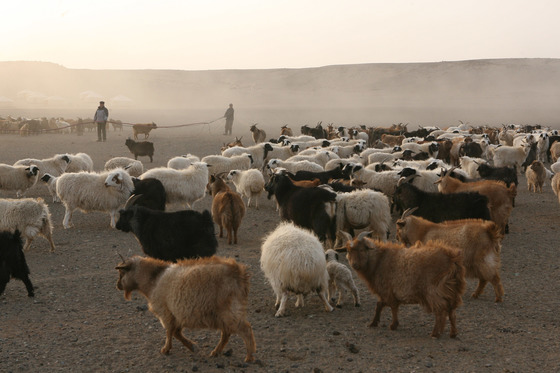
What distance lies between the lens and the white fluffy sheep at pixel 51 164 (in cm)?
1375

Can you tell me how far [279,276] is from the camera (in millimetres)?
6098

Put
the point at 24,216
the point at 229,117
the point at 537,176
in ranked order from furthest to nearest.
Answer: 1. the point at 229,117
2. the point at 537,176
3. the point at 24,216

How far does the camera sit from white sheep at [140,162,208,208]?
11.2m

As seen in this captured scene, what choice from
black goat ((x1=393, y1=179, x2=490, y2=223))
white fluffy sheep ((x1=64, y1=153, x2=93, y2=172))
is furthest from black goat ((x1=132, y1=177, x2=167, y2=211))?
white fluffy sheep ((x1=64, y1=153, x2=93, y2=172))

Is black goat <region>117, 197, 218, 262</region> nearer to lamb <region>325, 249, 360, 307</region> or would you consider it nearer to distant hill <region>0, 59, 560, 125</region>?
lamb <region>325, 249, 360, 307</region>

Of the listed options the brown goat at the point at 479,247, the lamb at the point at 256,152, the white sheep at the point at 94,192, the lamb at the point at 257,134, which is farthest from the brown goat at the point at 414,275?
the lamb at the point at 257,134

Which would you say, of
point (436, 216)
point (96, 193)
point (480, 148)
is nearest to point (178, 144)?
point (480, 148)

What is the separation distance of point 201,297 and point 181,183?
21.9 feet

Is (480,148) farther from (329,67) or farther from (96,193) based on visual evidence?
(329,67)

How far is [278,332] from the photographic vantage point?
5.73 meters

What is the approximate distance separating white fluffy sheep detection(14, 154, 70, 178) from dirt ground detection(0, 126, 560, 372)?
563cm

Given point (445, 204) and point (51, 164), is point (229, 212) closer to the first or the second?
point (445, 204)

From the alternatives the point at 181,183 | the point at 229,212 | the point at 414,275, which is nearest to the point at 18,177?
the point at 181,183

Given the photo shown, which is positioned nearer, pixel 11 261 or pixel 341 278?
pixel 341 278
